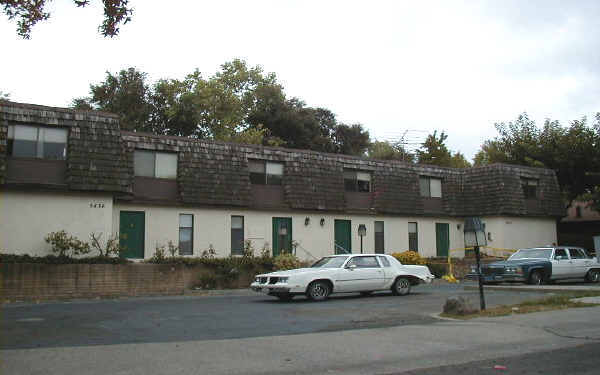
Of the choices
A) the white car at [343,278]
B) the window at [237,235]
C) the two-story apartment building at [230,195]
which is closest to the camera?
the white car at [343,278]

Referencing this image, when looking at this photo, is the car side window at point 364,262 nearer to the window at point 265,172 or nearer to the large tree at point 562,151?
the window at point 265,172

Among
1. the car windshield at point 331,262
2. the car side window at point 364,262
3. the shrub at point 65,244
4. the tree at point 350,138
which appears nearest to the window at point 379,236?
the car side window at point 364,262

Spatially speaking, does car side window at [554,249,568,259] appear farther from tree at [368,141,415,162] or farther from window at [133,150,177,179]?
tree at [368,141,415,162]

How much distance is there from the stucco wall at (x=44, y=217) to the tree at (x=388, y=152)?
39542mm

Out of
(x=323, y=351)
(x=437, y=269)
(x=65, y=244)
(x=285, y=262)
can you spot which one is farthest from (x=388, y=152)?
(x=323, y=351)

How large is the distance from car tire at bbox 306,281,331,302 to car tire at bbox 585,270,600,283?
12.3 m

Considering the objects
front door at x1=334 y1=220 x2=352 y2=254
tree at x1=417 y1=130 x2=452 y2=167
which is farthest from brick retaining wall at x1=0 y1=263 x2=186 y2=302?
tree at x1=417 y1=130 x2=452 y2=167

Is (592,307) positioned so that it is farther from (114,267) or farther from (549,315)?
(114,267)

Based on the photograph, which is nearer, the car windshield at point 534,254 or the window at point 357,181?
the car windshield at point 534,254

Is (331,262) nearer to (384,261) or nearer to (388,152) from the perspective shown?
(384,261)

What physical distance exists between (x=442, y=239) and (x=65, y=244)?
20912mm

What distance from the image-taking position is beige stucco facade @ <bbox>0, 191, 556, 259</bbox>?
74.9ft

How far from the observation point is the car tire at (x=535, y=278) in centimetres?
2353

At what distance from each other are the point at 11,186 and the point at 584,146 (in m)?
31.5
